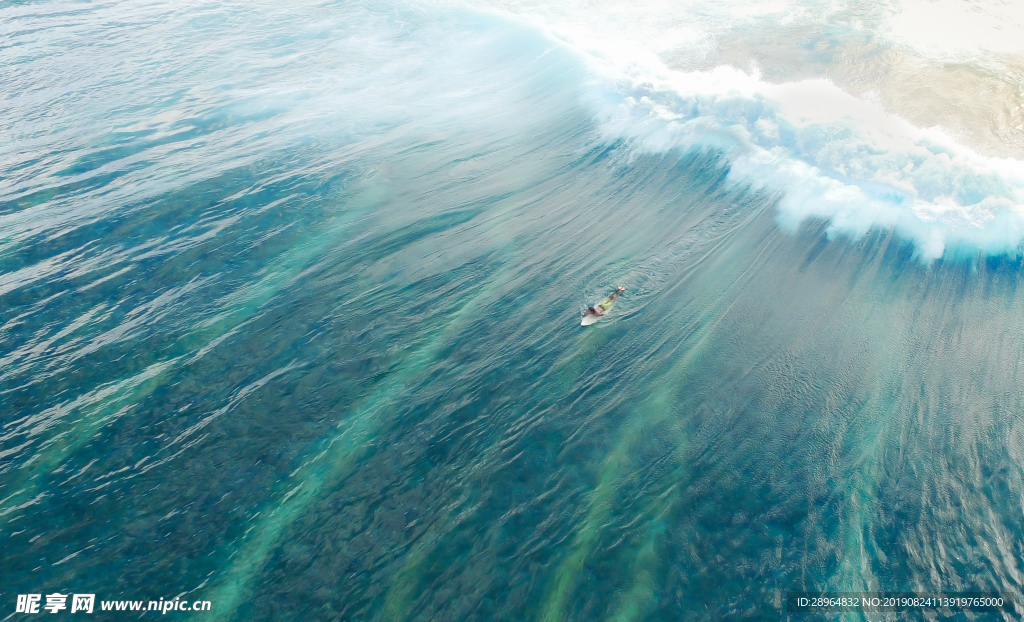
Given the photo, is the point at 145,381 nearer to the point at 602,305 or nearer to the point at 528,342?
the point at 528,342

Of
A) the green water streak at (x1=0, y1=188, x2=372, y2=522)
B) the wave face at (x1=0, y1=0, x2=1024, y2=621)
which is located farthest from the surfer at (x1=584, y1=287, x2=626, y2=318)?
the green water streak at (x1=0, y1=188, x2=372, y2=522)

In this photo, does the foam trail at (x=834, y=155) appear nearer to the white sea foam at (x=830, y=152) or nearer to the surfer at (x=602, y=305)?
the white sea foam at (x=830, y=152)

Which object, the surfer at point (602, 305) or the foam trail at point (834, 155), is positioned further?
the foam trail at point (834, 155)

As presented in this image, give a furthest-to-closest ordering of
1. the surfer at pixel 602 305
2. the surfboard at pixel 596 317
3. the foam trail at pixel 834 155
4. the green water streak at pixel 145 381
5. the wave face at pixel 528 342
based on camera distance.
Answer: the foam trail at pixel 834 155
the surfer at pixel 602 305
the surfboard at pixel 596 317
the green water streak at pixel 145 381
the wave face at pixel 528 342

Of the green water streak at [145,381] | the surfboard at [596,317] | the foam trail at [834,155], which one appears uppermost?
the foam trail at [834,155]

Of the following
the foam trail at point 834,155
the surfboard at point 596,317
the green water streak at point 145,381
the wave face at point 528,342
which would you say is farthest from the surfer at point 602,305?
the green water streak at point 145,381

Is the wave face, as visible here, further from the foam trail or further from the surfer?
the surfer

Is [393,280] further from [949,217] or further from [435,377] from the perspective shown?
[949,217]

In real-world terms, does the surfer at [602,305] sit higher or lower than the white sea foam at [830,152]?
lower
